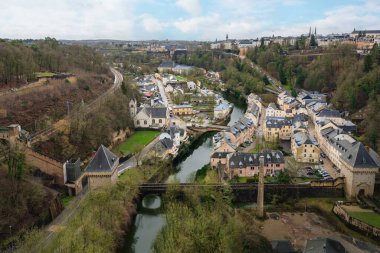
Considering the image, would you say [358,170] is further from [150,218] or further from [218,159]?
[150,218]

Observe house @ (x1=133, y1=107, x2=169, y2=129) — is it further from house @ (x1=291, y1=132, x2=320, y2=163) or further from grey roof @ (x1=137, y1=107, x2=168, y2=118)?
house @ (x1=291, y1=132, x2=320, y2=163)

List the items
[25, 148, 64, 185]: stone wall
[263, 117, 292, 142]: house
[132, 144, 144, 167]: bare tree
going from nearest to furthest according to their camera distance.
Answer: [25, 148, 64, 185]: stone wall
[132, 144, 144, 167]: bare tree
[263, 117, 292, 142]: house

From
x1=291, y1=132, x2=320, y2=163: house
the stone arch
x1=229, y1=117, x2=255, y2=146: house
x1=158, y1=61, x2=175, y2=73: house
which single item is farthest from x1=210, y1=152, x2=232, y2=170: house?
x1=158, y1=61, x2=175, y2=73: house

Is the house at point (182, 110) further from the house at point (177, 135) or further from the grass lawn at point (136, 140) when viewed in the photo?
the house at point (177, 135)

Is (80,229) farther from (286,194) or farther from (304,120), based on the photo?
(304,120)

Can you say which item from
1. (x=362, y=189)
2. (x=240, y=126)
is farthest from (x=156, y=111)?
(x=362, y=189)

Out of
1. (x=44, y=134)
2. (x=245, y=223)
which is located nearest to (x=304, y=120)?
(x=245, y=223)
